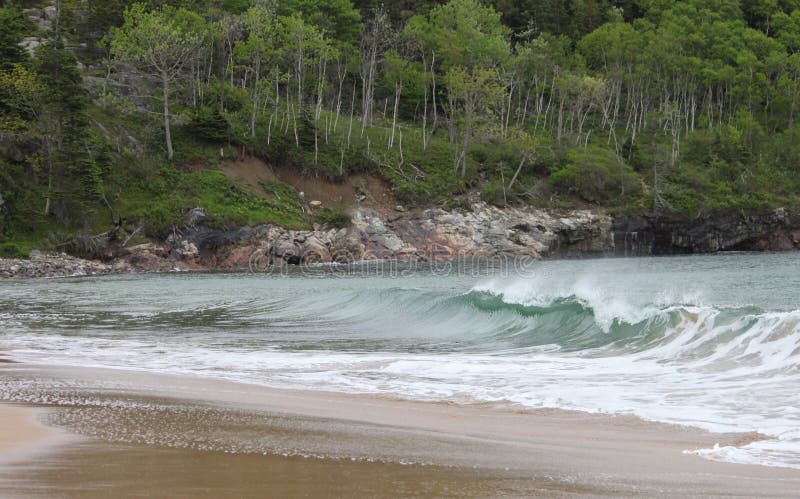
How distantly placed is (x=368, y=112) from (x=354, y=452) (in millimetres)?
69126

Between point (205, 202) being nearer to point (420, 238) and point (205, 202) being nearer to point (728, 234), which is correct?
point (420, 238)

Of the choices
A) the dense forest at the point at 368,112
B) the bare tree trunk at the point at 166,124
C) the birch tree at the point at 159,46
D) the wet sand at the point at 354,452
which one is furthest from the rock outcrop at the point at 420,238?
the wet sand at the point at 354,452

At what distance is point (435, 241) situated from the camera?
54.9 m

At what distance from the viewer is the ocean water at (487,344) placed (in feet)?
31.1

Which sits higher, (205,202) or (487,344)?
(205,202)

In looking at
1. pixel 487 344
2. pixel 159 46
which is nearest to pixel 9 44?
pixel 159 46

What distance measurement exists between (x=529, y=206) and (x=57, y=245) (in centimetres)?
3493

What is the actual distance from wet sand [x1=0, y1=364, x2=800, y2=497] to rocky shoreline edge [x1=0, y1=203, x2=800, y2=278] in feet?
118

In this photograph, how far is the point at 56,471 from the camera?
18.6ft

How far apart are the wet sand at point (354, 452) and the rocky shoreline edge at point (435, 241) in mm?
35980

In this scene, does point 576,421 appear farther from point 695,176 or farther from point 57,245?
point 695,176

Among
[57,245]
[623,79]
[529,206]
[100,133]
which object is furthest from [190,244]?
[623,79]

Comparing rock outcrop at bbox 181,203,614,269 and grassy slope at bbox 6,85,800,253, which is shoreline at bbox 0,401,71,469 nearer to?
grassy slope at bbox 6,85,800,253

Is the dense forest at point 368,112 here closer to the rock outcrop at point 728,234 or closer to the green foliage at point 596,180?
the green foliage at point 596,180
